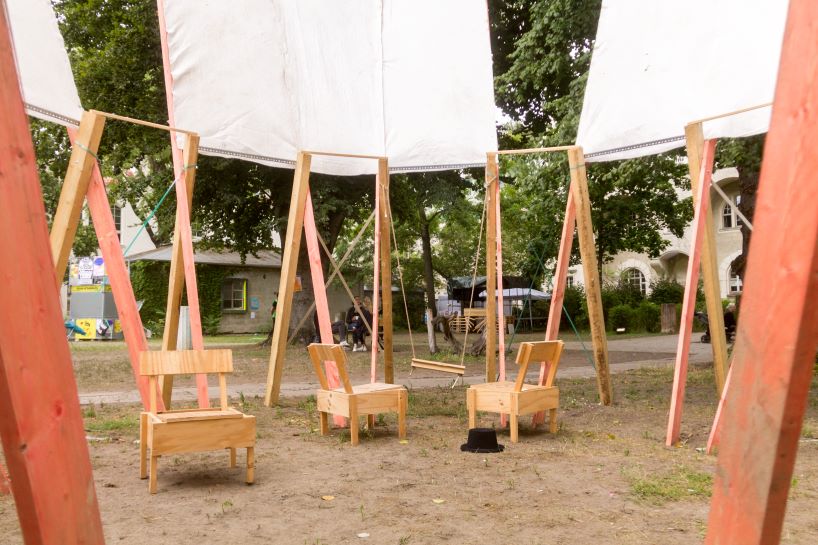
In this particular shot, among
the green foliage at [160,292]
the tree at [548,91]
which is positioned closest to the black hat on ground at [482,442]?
the tree at [548,91]

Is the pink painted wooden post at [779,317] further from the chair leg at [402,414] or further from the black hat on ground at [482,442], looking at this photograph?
the chair leg at [402,414]

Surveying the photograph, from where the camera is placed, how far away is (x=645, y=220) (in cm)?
2702

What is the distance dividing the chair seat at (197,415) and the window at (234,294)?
2875 centimetres

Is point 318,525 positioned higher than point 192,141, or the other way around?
point 192,141

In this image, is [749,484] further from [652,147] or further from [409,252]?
[409,252]

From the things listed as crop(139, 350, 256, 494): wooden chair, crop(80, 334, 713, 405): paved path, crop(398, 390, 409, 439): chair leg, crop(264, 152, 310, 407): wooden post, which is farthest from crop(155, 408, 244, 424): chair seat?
crop(80, 334, 713, 405): paved path

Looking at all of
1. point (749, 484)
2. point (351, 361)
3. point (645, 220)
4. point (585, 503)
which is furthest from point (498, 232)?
point (645, 220)

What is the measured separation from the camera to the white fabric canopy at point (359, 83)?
27.3 feet

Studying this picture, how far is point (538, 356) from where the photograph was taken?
7.41m

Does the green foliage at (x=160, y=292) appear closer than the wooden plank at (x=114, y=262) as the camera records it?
No

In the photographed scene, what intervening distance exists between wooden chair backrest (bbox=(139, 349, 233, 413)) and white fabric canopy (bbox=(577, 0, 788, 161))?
4.40 metres

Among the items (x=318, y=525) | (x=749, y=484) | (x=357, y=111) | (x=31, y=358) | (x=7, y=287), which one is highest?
(x=357, y=111)

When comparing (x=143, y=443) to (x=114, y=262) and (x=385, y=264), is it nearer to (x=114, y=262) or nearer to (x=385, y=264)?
(x=114, y=262)

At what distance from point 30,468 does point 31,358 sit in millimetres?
283
